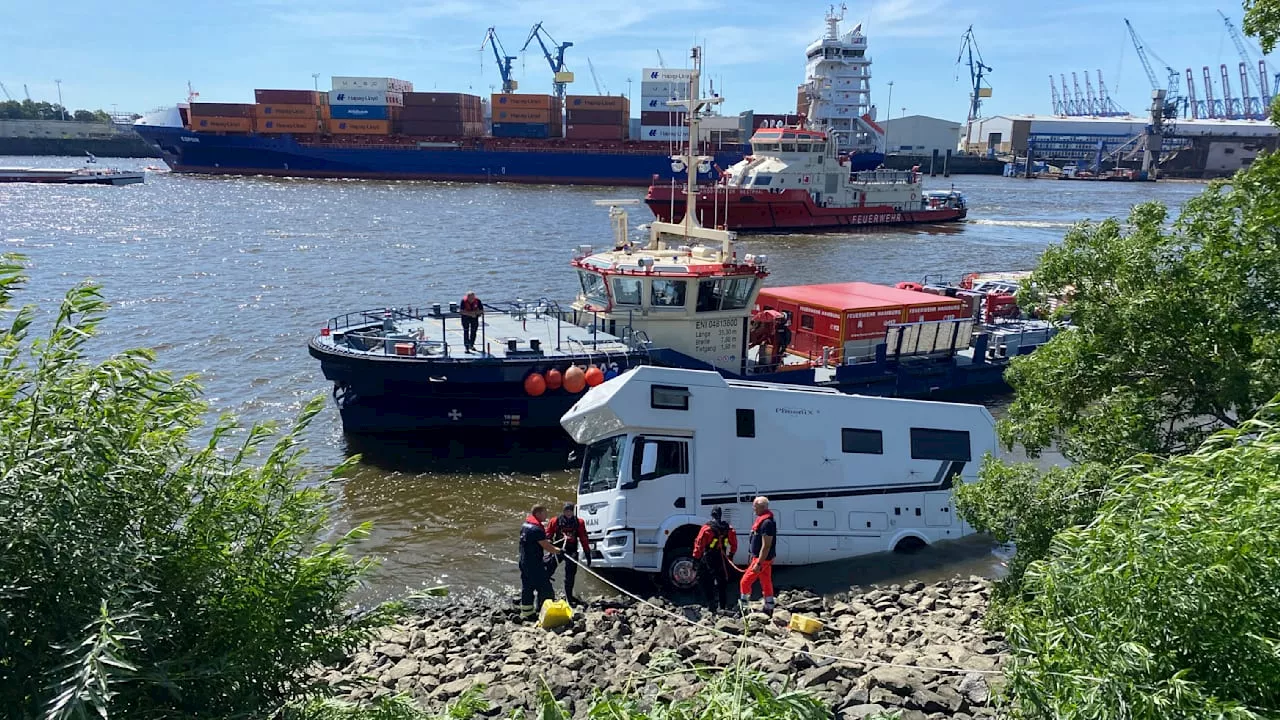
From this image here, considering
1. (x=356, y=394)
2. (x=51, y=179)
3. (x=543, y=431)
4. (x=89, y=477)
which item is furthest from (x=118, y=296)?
(x=51, y=179)

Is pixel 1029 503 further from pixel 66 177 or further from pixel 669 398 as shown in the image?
pixel 66 177

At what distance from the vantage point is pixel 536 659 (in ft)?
30.2

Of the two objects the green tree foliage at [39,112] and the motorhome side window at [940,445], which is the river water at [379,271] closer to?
the motorhome side window at [940,445]

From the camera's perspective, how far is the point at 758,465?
1156 centimetres

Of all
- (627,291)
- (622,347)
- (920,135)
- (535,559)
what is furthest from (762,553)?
(920,135)

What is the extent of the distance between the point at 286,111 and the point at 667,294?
8536cm

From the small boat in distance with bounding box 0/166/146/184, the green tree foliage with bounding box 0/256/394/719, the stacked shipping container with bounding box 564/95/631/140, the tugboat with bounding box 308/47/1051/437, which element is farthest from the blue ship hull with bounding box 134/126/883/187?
the green tree foliage with bounding box 0/256/394/719

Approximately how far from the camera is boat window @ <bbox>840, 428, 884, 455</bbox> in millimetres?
11992

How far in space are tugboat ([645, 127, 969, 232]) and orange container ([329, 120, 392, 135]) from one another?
47.7 metres

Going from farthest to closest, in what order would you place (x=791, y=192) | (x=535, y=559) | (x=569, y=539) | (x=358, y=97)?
(x=358, y=97), (x=791, y=192), (x=569, y=539), (x=535, y=559)

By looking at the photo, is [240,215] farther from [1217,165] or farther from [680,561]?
[1217,165]

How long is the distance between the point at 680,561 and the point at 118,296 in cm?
2910

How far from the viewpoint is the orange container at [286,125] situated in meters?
90.2

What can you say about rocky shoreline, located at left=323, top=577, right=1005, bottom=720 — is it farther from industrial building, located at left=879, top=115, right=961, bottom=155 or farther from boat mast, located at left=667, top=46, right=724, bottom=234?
industrial building, located at left=879, top=115, right=961, bottom=155
